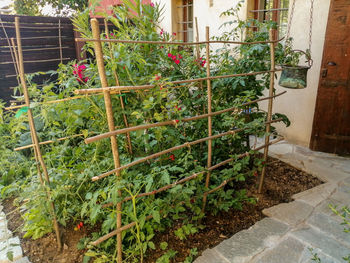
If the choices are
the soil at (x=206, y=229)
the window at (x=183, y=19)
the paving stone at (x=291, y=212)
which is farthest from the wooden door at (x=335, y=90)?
the window at (x=183, y=19)

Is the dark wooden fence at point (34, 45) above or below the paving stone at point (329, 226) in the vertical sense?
above

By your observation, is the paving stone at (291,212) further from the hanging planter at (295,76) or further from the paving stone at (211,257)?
the hanging planter at (295,76)

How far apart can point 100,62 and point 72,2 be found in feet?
32.9

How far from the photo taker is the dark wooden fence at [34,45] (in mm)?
4828

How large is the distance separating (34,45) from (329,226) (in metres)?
5.71

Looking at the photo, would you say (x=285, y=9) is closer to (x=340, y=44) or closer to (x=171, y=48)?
(x=340, y=44)

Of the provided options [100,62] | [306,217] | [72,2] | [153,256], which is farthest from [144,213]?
[72,2]

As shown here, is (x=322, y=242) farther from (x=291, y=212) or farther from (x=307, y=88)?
(x=307, y=88)

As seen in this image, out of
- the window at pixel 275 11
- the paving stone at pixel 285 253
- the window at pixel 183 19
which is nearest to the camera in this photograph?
the paving stone at pixel 285 253

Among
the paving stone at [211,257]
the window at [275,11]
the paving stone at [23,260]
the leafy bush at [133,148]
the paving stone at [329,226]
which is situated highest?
the window at [275,11]

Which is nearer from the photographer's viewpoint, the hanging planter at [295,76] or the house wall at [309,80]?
the hanging planter at [295,76]

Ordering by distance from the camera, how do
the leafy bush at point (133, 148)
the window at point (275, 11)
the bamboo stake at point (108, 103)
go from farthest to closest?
1. the window at point (275, 11)
2. the leafy bush at point (133, 148)
3. the bamboo stake at point (108, 103)

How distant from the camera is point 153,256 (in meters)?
1.90

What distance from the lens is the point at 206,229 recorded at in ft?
7.20
